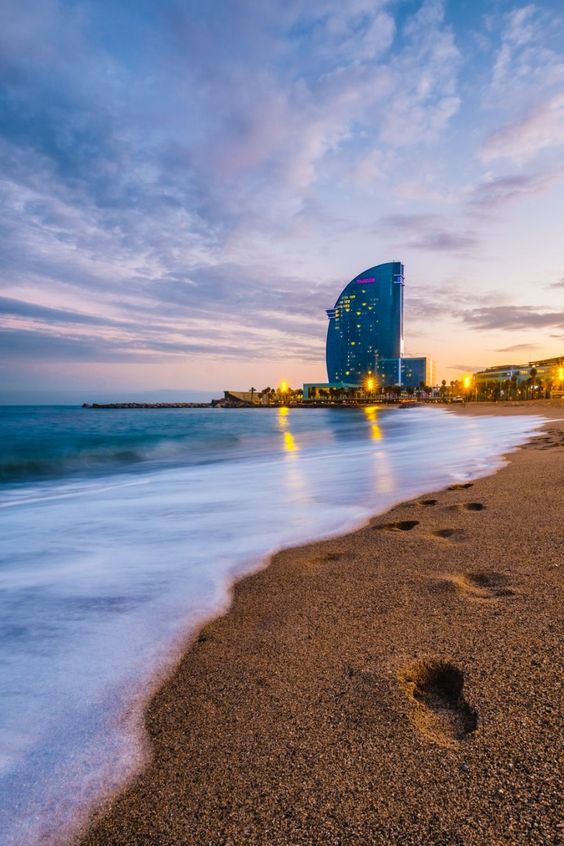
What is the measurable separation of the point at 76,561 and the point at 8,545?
166 cm

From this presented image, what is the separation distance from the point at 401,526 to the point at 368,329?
7273 inches

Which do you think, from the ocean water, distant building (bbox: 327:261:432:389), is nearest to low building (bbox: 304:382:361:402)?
distant building (bbox: 327:261:432:389)

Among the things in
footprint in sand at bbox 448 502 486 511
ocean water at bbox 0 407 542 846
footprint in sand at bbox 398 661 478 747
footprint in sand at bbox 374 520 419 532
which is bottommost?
ocean water at bbox 0 407 542 846

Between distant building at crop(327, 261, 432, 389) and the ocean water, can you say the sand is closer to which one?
the ocean water

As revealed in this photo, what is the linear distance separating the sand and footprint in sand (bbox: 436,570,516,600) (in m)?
0.01

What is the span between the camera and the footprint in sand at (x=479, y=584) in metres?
3.20

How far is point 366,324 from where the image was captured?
182625 mm

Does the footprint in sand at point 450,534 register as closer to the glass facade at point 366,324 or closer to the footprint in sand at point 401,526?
the footprint in sand at point 401,526

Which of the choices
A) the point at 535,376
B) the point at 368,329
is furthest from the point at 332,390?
the point at 535,376

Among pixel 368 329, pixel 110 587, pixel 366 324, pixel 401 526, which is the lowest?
pixel 110 587

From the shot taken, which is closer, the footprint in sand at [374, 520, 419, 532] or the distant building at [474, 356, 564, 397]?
the footprint in sand at [374, 520, 419, 532]

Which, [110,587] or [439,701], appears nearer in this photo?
[439,701]

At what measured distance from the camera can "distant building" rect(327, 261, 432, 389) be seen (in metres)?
179

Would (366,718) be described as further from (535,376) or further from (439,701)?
(535,376)
